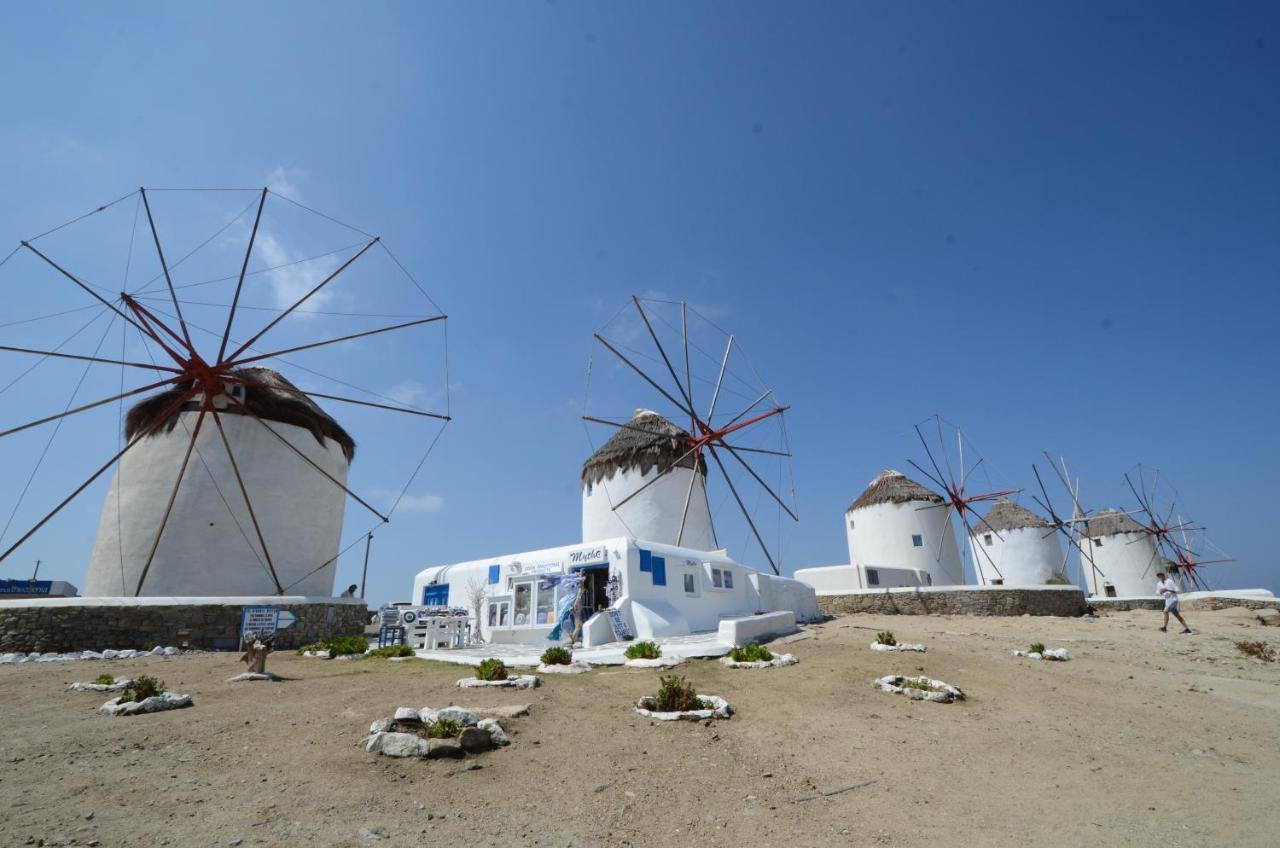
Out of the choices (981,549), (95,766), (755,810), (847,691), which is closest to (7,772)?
(95,766)

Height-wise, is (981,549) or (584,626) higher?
(981,549)

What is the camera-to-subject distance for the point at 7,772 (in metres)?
5.45

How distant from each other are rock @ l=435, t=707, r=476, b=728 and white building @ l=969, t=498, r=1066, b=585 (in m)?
43.1

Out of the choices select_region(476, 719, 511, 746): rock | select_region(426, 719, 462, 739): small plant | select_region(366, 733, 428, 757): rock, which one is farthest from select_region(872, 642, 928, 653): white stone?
select_region(366, 733, 428, 757): rock

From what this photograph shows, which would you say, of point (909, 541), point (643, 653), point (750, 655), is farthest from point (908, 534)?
point (643, 653)

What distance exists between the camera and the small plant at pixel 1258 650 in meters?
15.4

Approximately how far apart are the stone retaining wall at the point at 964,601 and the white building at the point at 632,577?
3.59m

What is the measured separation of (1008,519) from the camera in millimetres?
44781

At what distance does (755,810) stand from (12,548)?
67.5 ft

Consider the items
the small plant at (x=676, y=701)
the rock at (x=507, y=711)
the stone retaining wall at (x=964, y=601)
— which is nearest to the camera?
the rock at (x=507, y=711)

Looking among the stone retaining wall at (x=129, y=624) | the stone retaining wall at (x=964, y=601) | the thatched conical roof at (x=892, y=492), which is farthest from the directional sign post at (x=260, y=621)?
the thatched conical roof at (x=892, y=492)

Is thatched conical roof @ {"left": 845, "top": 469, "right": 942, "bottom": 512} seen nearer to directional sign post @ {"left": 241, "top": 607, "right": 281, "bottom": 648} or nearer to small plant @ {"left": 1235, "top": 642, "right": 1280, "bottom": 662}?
small plant @ {"left": 1235, "top": 642, "right": 1280, "bottom": 662}

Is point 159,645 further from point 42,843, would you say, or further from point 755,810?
point 755,810

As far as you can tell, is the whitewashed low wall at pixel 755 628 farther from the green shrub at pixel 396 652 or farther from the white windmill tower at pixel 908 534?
the white windmill tower at pixel 908 534
